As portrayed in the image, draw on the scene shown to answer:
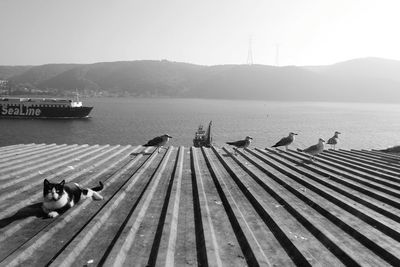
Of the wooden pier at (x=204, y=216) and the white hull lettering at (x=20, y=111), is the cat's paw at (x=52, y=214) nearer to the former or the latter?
the wooden pier at (x=204, y=216)

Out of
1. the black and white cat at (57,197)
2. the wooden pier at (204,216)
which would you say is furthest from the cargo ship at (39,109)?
the black and white cat at (57,197)

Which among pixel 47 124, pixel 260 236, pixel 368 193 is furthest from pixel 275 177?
pixel 47 124

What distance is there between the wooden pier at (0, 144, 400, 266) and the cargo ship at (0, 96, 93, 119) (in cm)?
11048

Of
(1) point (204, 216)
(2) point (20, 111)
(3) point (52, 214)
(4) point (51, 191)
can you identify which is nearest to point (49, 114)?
(2) point (20, 111)

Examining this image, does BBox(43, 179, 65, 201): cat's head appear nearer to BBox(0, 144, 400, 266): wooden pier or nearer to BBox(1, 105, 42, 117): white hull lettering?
BBox(0, 144, 400, 266): wooden pier

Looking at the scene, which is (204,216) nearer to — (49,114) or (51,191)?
(51,191)

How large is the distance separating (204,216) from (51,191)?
3326mm

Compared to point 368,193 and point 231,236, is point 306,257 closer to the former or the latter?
point 231,236

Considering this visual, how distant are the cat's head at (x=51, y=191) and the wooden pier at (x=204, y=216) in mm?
465

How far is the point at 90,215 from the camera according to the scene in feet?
26.3

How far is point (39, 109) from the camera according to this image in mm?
117438

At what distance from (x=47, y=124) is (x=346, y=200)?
109 m

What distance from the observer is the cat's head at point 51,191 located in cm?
780

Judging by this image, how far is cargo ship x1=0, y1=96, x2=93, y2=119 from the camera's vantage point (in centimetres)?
11744
